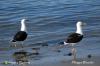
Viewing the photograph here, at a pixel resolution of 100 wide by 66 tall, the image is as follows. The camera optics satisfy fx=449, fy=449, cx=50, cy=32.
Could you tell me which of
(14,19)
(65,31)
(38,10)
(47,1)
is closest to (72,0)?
(47,1)

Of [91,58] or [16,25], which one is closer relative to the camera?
[91,58]

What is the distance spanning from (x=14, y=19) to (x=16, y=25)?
1311mm

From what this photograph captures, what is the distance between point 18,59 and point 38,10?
9435 millimetres

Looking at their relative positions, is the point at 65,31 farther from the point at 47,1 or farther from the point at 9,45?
the point at 47,1

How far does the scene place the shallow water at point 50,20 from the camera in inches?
610

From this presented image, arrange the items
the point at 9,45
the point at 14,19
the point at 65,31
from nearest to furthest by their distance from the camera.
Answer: the point at 9,45
the point at 65,31
the point at 14,19

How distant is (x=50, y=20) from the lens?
19.4 m

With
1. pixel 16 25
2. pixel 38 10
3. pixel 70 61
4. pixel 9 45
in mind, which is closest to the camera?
pixel 70 61

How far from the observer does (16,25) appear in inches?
733

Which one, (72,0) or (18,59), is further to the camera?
(72,0)

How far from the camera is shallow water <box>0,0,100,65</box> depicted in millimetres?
15487

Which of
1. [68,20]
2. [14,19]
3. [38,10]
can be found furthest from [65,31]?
[38,10]

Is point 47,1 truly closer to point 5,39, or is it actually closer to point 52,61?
point 5,39

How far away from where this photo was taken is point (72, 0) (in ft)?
80.9
